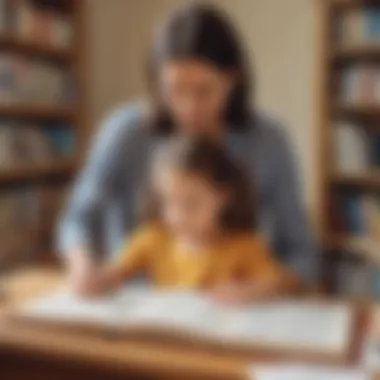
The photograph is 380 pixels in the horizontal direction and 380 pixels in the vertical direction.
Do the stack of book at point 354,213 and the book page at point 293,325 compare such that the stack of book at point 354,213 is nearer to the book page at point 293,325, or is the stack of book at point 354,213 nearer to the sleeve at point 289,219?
the sleeve at point 289,219

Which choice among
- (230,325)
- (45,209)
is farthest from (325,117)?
(230,325)

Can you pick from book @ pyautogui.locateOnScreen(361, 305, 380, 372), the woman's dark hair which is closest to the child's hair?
the woman's dark hair

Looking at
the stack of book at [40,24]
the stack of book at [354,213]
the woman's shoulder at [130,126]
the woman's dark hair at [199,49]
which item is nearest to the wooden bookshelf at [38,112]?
the stack of book at [40,24]

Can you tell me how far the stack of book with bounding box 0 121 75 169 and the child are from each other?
75.9 inches

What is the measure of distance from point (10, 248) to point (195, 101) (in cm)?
201

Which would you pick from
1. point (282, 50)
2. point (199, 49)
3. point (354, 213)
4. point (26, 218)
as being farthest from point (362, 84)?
point (199, 49)

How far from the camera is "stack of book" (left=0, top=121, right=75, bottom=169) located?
3.32 m

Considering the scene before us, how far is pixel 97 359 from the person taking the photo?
3.55ft

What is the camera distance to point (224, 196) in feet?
4.69

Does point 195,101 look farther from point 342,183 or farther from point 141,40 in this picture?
point 141,40

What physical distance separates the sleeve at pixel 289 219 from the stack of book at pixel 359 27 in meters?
1.66

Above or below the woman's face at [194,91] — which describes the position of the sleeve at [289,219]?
below

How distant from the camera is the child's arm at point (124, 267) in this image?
1335 millimetres

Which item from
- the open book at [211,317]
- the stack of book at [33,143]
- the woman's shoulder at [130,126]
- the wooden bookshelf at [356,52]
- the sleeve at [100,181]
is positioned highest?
the wooden bookshelf at [356,52]
